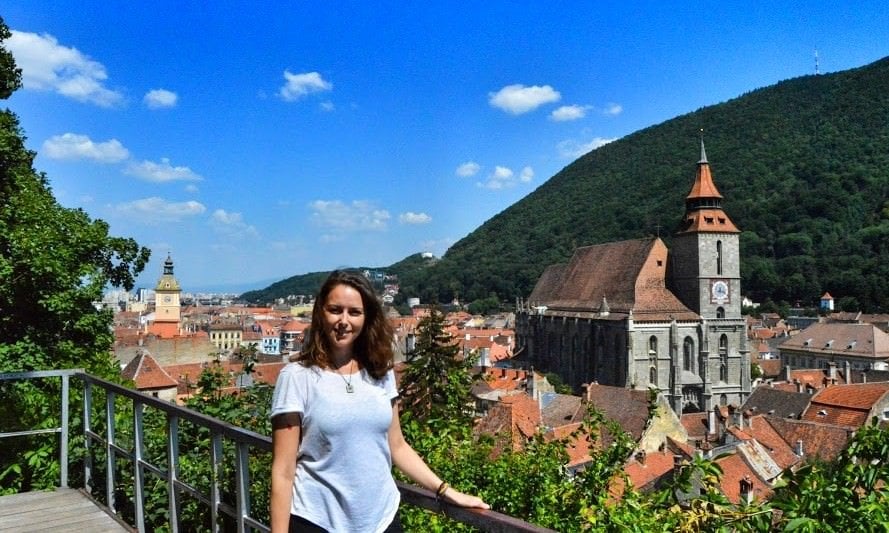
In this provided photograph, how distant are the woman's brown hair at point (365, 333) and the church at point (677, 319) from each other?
133 ft

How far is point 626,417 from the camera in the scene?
2408 centimetres

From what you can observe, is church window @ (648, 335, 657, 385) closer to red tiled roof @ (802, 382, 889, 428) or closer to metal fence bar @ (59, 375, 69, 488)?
red tiled roof @ (802, 382, 889, 428)

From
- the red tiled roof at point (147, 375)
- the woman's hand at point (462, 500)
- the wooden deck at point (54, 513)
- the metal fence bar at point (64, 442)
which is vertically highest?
the woman's hand at point (462, 500)

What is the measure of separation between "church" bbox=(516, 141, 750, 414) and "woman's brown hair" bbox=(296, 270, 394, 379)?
40.5 metres

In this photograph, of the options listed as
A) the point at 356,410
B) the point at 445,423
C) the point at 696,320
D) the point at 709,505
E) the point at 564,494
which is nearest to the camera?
the point at 356,410

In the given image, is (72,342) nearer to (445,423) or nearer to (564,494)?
(445,423)

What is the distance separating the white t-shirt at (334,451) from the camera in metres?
2.38

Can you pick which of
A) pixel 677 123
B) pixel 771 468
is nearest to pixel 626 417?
pixel 771 468

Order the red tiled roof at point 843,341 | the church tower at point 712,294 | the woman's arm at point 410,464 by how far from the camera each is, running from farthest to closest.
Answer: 1. the red tiled roof at point 843,341
2. the church tower at point 712,294
3. the woman's arm at point 410,464

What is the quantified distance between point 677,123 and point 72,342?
165096 millimetres

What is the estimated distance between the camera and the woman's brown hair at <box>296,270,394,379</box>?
8.36ft

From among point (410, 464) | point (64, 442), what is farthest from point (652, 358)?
point (410, 464)

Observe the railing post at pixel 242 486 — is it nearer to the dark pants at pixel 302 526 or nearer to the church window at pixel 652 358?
the dark pants at pixel 302 526

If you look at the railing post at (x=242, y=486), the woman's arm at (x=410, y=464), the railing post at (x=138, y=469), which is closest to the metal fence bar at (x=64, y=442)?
the railing post at (x=138, y=469)
